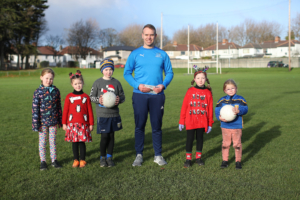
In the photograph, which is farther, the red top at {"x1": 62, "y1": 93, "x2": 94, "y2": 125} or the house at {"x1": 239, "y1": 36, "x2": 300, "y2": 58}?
the house at {"x1": 239, "y1": 36, "x2": 300, "y2": 58}

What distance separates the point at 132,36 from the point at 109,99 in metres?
92.9

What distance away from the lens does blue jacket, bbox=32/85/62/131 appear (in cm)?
434

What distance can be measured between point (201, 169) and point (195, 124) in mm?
738

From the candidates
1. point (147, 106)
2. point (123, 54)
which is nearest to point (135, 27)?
point (123, 54)

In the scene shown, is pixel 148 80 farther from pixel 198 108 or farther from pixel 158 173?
pixel 158 173

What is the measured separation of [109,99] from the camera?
433 centimetres

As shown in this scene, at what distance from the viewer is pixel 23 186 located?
145 inches

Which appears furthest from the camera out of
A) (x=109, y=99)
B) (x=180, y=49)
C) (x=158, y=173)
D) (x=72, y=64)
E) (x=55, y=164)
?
(x=180, y=49)

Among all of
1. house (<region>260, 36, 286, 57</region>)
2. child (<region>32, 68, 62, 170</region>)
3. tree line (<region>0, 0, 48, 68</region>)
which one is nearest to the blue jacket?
child (<region>32, 68, 62, 170</region>)

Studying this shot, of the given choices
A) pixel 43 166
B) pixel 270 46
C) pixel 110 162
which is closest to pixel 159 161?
pixel 110 162

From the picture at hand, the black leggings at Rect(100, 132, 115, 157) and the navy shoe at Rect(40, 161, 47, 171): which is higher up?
the black leggings at Rect(100, 132, 115, 157)

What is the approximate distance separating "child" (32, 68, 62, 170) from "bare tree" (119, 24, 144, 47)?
8964cm

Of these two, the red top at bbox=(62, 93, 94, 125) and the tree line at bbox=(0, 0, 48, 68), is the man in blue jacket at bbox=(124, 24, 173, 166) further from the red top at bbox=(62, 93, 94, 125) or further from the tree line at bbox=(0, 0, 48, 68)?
the tree line at bbox=(0, 0, 48, 68)

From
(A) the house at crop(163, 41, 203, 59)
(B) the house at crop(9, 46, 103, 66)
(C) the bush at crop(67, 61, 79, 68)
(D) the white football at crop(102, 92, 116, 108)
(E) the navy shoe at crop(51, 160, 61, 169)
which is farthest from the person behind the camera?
(A) the house at crop(163, 41, 203, 59)
